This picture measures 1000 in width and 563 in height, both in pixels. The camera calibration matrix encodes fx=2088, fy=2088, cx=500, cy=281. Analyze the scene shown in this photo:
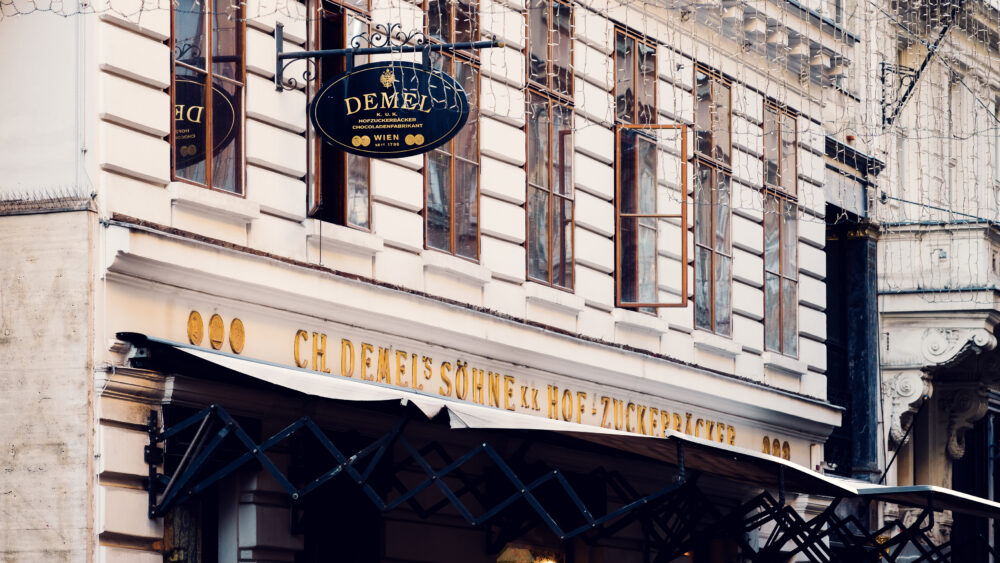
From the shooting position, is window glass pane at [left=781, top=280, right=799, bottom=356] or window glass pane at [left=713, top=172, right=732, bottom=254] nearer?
window glass pane at [left=713, top=172, right=732, bottom=254]

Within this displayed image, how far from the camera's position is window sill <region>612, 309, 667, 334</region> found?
72.8 feet

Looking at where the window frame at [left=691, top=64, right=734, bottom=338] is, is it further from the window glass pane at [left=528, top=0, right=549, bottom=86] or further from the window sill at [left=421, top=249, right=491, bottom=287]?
the window sill at [left=421, top=249, right=491, bottom=287]

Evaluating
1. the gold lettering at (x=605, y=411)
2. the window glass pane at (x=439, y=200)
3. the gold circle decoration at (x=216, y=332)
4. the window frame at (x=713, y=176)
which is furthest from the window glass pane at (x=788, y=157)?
the gold circle decoration at (x=216, y=332)

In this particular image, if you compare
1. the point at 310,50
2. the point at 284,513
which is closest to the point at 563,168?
the point at 310,50

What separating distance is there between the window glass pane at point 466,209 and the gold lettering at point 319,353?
2619 mm

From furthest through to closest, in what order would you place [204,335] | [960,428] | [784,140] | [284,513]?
1. [960,428]
2. [784,140]
3. [284,513]
4. [204,335]

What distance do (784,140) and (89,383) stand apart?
44.2 feet

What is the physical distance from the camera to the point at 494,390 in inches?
774

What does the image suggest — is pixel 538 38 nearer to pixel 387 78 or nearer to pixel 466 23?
pixel 466 23

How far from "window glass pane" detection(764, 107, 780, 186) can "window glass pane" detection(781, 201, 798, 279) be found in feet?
1.36

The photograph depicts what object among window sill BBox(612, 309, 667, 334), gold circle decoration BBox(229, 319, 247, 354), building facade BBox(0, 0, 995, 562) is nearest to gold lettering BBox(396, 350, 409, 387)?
building facade BBox(0, 0, 995, 562)

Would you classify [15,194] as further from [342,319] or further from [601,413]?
[601,413]

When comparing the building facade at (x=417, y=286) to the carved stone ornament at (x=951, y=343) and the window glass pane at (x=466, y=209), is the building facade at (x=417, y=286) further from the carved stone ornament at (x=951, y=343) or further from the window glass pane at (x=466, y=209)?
the carved stone ornament at (x=951, y=343)

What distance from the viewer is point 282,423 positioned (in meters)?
16.7
